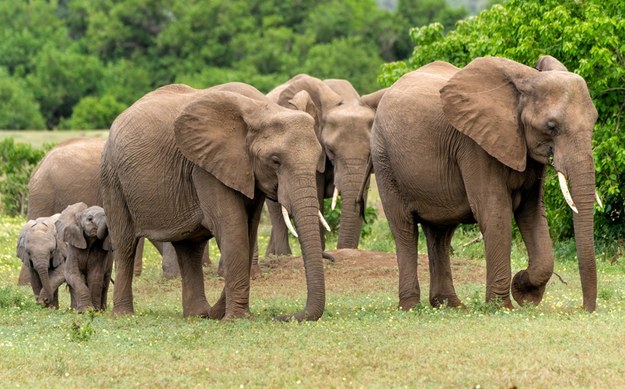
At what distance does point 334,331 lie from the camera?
12.3 m

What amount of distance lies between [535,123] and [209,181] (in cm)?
327

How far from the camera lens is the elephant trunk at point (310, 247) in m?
13.0

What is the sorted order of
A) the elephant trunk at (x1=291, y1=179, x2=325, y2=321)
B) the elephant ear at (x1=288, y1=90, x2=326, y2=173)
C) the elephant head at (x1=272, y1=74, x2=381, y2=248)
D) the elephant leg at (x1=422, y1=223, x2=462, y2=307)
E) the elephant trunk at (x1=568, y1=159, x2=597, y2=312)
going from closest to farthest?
1. the elephant trunk at (x1=568, y1=159, x2=597, y2=312)
2. the elephant trunk at (x1=291, y1=179, x2=325, y2=321)
3. the elephant leg at (x1=422, y1=223, x2=462, y2=307)
4. the elephant ear at (x1=288, y1=90, x2=326, y2=173)
5. the elephant head at (x1=272, y1=74, x2=381, y2=248)

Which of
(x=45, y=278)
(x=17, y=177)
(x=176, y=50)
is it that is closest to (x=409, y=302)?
(x=45, y=278)

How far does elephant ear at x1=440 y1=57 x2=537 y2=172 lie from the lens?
13.1m

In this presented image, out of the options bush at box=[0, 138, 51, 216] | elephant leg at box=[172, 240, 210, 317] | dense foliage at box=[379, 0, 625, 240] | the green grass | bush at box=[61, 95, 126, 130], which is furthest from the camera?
bush at box=[61, 95, 126, 130]

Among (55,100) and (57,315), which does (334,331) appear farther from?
(55,100)

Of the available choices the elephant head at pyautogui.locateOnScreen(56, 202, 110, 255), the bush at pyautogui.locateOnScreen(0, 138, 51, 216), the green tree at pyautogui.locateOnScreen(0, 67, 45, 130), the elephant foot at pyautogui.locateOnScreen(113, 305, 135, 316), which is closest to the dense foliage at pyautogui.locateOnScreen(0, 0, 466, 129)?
the green tree at pyautogui.locateOnScreen(0, 67, 45, 130)

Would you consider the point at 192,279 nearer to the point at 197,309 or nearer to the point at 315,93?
the point at 197,309

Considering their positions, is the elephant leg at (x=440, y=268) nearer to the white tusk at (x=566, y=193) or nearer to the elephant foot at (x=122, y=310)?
the white tusk at (x=566, y=193)

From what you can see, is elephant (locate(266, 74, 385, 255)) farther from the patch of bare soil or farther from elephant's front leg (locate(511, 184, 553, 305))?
elephant's front leg (locate(511, 184, 553, 305))

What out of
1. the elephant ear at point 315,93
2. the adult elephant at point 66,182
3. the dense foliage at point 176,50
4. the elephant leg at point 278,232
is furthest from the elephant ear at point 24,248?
the dense foliage at point 176,50

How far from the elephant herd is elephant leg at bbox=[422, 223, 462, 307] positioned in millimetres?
13

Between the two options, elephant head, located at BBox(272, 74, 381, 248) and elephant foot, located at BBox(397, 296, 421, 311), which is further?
elephant head, located at BBox(272, 74, 381, 248)
